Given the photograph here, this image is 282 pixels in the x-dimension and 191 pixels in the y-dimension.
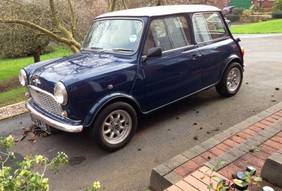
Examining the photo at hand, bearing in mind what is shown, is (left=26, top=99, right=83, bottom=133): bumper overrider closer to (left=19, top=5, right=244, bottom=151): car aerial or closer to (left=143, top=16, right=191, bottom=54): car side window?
(left=19, top=5, right=244, bottom=151): car aerial

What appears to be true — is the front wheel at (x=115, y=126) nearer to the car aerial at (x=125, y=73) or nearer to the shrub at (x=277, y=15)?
Answer: the car aerial at (x=125, y=73)

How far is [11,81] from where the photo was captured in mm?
10547

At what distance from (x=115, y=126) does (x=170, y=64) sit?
4.37 ft

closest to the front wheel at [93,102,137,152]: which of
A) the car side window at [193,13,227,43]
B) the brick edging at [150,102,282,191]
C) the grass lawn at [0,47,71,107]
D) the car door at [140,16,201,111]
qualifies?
the car door at [140,16,201,111]

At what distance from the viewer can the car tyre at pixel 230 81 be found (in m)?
5.41

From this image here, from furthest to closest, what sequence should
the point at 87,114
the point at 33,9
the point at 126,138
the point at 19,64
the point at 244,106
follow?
the point at 19,64 → the point at 33,9 → the point at 244,106 → the point at 126,138 → the point at 87,114

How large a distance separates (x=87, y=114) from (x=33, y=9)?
7072mm

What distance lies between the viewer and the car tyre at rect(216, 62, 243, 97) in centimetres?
541

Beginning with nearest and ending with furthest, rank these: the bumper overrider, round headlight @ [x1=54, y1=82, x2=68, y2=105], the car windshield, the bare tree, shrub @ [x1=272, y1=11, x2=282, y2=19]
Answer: round headlight @ [x1=54, y1=82, x2=68, y2=105] < the bumper overrider < the car windshield < the bare tree < shrub @ [x1=272, y1=11, x2=282, y2=19]

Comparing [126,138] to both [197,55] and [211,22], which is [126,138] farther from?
[211,22]

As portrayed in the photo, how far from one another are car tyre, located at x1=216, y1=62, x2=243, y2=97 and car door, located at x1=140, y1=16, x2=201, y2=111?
0.86 m

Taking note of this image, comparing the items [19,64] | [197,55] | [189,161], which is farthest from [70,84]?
[19,64]

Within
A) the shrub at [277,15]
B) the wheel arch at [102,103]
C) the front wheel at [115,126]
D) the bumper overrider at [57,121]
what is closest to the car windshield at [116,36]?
the wheel arch at [102,103]

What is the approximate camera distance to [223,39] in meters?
5.37
